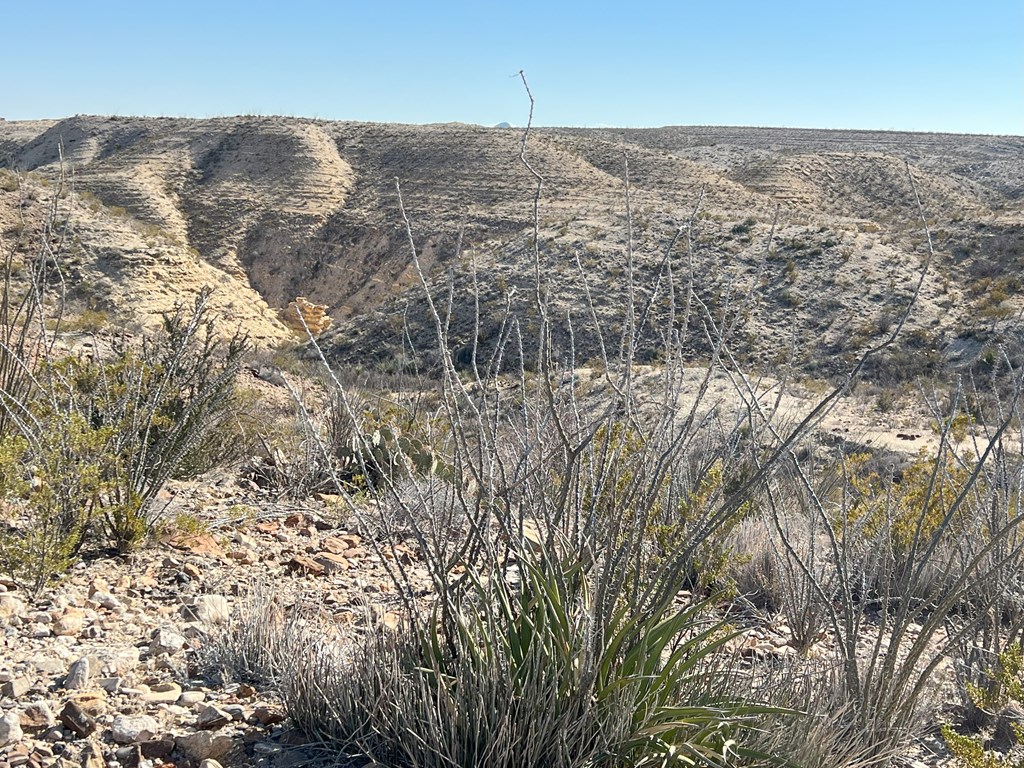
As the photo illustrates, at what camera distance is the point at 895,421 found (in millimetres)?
15094

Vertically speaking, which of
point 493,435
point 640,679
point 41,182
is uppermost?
point 41,182

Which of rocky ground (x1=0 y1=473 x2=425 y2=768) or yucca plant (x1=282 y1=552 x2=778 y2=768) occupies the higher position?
yucca plant (x1=282 y1=552 x2=778 y2=768)

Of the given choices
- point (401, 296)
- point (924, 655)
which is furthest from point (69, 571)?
point (401, 296)

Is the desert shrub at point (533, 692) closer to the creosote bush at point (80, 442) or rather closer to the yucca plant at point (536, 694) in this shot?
the yucca plant at point (536, 694)

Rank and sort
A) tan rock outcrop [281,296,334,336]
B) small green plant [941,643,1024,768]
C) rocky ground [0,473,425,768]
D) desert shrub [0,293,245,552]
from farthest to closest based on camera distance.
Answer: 1. tan rock outcrop [281,296,334,336]
2. desert shrub [0,293,245,552]
3. rocky ground [0,473,425,768]
4. small green plant [941,643,1024,768]

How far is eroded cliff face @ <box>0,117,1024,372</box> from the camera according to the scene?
68.7ft

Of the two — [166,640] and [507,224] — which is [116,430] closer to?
[166,640]

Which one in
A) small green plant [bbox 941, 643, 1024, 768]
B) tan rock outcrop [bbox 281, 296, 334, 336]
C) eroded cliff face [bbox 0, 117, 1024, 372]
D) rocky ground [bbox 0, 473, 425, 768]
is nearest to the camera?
small green plant [bbox 941, 643, 1024, 768]

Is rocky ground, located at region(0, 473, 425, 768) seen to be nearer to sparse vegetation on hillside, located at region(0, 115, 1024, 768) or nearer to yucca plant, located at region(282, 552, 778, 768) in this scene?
sparse vegetation on hillside, located at region(0, 115, 1024, 768)

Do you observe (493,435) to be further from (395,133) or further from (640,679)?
(395,133)

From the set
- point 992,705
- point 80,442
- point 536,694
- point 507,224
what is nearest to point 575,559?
point 536,694

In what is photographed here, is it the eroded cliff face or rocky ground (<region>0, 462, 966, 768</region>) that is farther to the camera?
the eroded cliff face

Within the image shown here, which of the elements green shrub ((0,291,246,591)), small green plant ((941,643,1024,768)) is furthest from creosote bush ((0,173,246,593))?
small green plant ((941,643,1024,768))

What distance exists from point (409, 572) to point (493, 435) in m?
2.22
